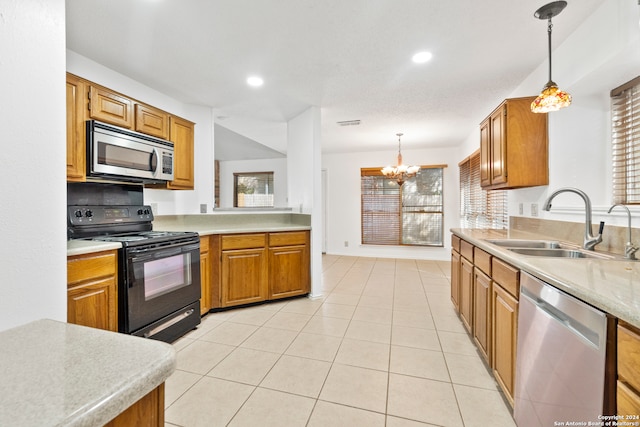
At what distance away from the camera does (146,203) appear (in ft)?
9.21

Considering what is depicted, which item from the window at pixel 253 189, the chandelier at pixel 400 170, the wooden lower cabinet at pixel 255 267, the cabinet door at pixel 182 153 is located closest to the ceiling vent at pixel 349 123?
the chandelier at pixel 400 170

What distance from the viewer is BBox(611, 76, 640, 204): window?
5.71 ft

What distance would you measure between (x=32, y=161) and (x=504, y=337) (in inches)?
87.6

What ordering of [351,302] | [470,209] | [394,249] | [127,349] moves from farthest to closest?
[394,249], [470,209], [351,302], [127,349]

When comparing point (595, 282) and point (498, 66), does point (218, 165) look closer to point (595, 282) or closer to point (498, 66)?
point (498, 66)

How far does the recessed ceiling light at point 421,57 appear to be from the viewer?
2.28 meters

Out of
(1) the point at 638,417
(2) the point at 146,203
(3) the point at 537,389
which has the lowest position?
(3) the point at 537,389

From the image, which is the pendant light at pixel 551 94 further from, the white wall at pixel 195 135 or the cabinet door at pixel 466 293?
the white wall at pixel 195 135

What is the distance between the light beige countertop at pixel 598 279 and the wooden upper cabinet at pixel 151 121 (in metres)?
2.97

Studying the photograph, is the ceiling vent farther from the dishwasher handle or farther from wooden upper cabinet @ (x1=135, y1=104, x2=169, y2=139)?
the dishwasher handle

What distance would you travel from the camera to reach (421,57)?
7.64 feet

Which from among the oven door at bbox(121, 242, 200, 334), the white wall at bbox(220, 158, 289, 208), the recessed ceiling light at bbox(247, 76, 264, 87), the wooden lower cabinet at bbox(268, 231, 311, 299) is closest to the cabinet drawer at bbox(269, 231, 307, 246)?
the wooden lower cabinet at bbox(268, 231, 311, 299)

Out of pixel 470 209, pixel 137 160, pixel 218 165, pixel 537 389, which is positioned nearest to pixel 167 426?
pixel 537 389

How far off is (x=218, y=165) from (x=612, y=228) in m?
7.08
